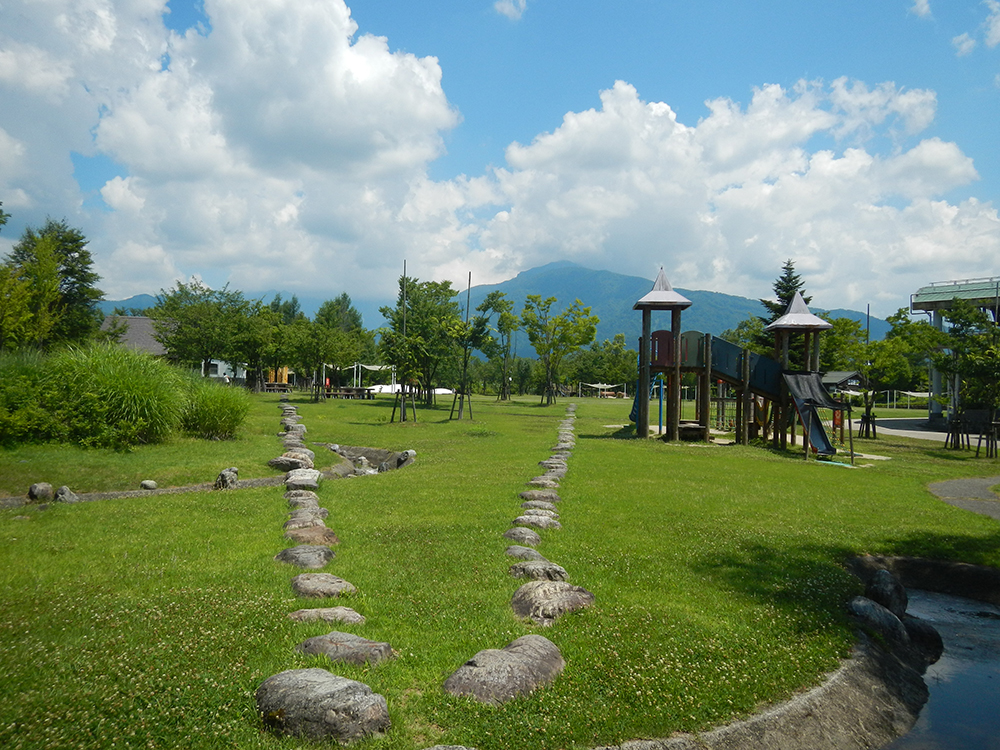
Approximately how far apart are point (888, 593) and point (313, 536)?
267 inches

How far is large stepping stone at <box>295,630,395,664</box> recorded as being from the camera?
455cm

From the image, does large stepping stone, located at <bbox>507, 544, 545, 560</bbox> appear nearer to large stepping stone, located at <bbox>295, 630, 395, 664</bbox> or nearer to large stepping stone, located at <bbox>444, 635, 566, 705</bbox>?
large stepping stone, located at <bbox>444, 635, 566, 705</bbox>

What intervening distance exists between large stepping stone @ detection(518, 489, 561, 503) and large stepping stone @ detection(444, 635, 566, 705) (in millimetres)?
5796

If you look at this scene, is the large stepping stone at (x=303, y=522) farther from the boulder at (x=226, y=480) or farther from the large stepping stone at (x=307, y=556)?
the boulder at (x=226, y=480)

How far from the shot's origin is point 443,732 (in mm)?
3875

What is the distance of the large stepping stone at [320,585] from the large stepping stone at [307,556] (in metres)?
0.53

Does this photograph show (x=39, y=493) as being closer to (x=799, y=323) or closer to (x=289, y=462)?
(x=289, y=462)

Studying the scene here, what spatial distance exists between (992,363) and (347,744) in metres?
26.9

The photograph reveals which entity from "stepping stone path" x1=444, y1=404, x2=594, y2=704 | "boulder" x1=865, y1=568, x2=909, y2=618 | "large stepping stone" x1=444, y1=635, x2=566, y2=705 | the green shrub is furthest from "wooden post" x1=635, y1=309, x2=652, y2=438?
"large stepping stone" x1=444, y1=635, x2=566, y2=705

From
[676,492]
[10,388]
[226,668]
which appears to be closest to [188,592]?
[226,668]

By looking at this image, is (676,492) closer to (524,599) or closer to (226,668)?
(524,599)

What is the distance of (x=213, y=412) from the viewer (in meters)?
16.8

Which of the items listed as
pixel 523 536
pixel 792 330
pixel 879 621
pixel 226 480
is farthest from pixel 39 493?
pixel 792 330

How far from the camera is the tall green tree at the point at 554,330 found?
51531 mm
